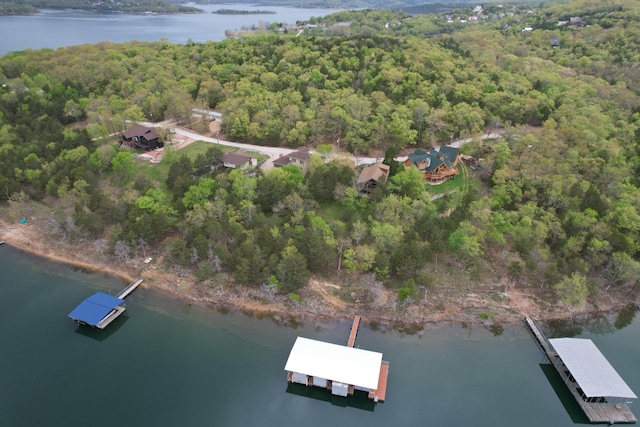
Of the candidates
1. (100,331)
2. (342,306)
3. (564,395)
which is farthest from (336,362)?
(100,331)

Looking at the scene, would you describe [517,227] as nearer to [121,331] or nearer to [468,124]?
[468,124]

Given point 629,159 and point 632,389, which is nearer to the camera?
point 632,389

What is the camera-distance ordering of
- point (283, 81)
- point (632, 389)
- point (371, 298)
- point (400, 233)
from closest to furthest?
point (632, 389) < point (371, 298) < point (400, 233) < point (283, 81)

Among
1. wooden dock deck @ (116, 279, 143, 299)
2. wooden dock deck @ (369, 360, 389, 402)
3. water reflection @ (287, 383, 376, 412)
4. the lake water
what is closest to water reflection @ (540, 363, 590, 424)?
wooden dock deck @ (369, 360, 389, 402)

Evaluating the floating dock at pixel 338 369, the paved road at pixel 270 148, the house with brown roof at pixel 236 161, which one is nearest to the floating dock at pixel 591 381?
the floating dock at pixel 338 369

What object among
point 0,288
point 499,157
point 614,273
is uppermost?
point 499,157

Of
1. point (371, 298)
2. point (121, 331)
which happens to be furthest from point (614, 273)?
point (121, 331)

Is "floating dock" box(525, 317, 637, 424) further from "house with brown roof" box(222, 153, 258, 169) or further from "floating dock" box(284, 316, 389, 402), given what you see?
"house with brown roof" box(222, 153, 258, 169)
